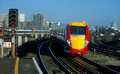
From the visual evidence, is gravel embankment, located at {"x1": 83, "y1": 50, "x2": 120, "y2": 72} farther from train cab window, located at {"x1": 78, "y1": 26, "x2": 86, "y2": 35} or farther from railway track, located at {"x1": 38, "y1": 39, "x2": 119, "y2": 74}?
train cab window, located at {"x1": 78, "y1": 26, "x2": 86, "y2": 35}

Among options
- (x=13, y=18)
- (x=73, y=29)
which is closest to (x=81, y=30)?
(x=73, y=29)

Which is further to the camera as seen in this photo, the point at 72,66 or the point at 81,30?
the point at 81,30

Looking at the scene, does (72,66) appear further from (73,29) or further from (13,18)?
(13,18)

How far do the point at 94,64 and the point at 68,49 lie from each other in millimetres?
3470

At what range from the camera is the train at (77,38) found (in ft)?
53.7

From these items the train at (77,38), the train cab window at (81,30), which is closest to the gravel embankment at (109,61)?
the train at (77,38)

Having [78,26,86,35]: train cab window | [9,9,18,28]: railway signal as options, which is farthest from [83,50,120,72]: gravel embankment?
[9,9,18,28]: railway signal

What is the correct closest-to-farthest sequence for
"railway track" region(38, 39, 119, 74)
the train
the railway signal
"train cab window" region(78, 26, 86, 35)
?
1. "railway track" region(38, 39, 119, 74)
2. the railway signal
3. the train
4. "train cab window" region(78, 26, 86, 35)

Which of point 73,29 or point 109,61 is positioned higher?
point 73,29

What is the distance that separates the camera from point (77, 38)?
16.6 metres

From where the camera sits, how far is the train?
53.7 feet

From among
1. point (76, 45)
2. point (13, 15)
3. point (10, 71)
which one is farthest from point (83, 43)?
point (10, 71)

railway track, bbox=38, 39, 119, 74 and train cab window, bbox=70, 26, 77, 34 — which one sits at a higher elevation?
train cab window, bbox=70, 26, 77, 34

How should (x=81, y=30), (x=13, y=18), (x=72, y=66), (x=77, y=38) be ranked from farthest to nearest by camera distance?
(x=81, y=30) → (x=77, y=38) → (x=72, y=66) → (x=13, y=18)
